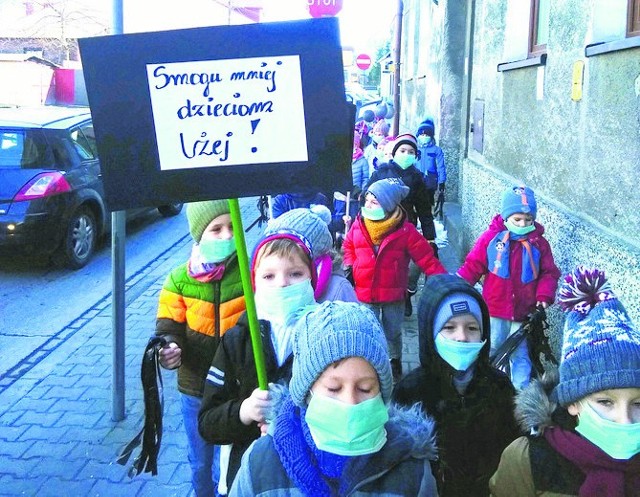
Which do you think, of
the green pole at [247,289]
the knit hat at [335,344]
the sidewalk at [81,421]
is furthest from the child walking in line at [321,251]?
the sidewalk at [81,421]

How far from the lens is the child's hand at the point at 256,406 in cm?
228

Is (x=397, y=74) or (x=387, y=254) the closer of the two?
(x=387, y=254)

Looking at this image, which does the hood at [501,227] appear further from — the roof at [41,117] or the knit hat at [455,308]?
the roof at [41,117]

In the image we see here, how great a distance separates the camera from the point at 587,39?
5.05m

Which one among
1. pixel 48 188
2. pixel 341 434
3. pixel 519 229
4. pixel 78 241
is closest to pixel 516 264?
pixel 519 229

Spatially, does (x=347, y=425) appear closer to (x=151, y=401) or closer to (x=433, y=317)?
(x=433, y=317)

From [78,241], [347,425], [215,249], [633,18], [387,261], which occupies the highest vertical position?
[633,18]

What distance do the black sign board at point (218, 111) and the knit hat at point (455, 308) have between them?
2.94 ft

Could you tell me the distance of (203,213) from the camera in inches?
123

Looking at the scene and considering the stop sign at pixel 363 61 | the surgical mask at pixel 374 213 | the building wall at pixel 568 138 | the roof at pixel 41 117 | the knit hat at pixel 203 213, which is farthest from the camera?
the stop sign at pixel 363 61

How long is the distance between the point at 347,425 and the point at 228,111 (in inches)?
39.4

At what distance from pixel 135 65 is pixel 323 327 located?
3.17ft

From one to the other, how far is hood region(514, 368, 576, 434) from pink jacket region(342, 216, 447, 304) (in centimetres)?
296

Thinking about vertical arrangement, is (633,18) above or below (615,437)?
above
